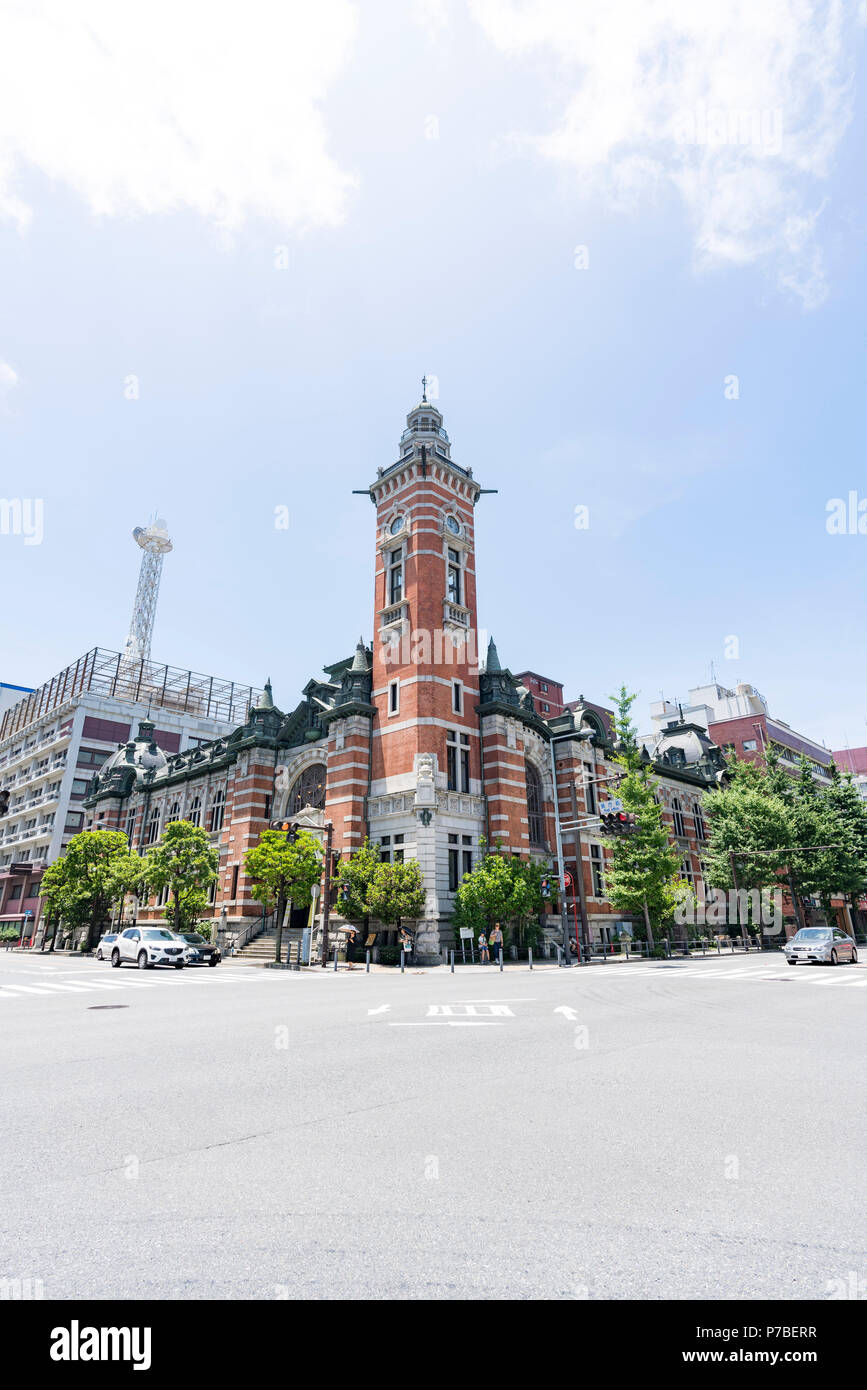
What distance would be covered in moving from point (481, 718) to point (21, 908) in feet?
174

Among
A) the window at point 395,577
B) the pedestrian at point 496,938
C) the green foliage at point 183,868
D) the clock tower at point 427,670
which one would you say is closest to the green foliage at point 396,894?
the clock tower at point 427,670

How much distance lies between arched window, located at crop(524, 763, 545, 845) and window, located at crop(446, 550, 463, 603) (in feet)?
33.7

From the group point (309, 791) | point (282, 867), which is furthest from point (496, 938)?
point (309, 791)

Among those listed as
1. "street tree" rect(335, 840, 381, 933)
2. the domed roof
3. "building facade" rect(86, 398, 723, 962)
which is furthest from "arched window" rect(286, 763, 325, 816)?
the domed roof

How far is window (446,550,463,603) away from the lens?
38.6m

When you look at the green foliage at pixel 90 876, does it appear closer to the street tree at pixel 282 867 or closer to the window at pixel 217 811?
the window at pixel 217 811

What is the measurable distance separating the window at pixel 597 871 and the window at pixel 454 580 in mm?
17226

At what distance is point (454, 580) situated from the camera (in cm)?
3903

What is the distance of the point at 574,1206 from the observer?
3.99m

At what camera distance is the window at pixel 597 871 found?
41031 millimetres

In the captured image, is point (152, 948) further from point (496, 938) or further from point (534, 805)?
point (534, 805)

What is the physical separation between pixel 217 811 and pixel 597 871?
25.1m

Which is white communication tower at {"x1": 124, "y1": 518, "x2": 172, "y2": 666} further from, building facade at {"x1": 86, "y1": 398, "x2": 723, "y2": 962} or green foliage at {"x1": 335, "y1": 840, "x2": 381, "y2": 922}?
green foliage at {"x1": 335, "y1": 840, "x2": 381, "y2": 922}
